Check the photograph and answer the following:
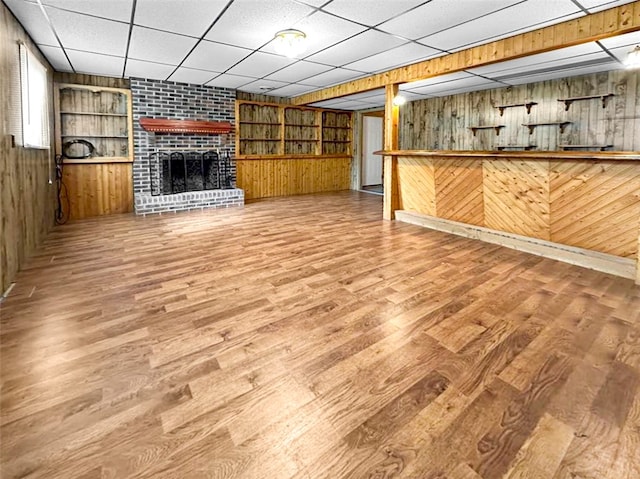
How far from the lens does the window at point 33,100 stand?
12.4ft

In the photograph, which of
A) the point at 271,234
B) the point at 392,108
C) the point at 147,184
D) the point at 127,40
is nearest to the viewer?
the point at 127,40

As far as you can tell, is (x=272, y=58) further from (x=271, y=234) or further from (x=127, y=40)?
(x=271, y=234)

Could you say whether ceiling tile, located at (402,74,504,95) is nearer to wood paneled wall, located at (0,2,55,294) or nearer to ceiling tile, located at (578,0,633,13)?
ceiling tile, located at (578,0,633,13)

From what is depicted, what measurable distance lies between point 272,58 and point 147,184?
3523 millimetres

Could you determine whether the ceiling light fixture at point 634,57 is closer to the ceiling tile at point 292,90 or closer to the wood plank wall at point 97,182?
the ceiling tile at point 292,90

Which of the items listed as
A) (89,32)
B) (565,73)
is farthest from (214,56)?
(565,73)

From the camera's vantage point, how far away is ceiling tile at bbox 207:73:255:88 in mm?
6539

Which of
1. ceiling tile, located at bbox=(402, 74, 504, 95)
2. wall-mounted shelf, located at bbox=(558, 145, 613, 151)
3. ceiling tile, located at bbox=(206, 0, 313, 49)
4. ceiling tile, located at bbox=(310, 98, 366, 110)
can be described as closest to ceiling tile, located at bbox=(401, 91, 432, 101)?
ceiling tile, located at bbox=(402, 74, 504, 95)

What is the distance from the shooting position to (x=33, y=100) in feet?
14.1

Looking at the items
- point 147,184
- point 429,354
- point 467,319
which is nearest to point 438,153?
point 467,319

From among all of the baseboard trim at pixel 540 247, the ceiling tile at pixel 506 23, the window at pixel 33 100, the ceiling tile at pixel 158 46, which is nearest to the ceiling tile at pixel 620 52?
the ceiling tile at pixel 506 23

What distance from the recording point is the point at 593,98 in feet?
20.4

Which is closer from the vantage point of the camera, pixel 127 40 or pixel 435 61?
pixel 127 40

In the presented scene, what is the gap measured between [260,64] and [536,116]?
5.28m
